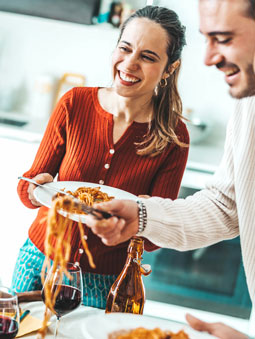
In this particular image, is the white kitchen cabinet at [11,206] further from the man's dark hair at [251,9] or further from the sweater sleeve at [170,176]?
the man's dark hair at [251,9]

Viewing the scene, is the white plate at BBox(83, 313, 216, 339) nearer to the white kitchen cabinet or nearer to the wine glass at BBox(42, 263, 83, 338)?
the wine glass at BBox(42, 263, 83, 338)

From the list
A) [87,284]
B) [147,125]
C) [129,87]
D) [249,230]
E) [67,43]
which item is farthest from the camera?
[67,43]

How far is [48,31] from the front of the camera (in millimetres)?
3754

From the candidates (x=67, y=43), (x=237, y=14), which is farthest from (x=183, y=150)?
(x=67, y=43)

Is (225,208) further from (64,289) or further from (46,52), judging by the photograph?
(46,52)

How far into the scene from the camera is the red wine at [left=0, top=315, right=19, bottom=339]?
3.43 feet

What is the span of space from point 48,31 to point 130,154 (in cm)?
215

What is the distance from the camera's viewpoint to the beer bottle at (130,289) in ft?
4.17

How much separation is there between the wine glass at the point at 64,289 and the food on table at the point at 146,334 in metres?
0.18

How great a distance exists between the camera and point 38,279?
67.1 inches

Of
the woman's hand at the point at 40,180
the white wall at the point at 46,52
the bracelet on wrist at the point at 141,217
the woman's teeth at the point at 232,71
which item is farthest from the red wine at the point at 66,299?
the white wall at the point at 46,52

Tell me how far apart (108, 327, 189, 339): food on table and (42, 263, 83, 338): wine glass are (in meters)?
0.18

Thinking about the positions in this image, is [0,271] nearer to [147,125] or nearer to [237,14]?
[147,125]

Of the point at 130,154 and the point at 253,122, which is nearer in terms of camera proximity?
the point at 253,122
